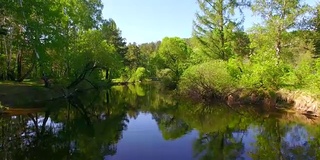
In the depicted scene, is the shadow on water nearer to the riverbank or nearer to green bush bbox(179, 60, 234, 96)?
the riverbank

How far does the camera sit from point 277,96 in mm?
27172

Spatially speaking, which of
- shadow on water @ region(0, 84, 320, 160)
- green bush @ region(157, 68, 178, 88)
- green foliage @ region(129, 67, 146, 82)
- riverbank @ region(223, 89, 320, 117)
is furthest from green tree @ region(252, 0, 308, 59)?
green foliage @ region(129, 67, 146, 82)

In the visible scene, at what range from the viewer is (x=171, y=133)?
17.8m

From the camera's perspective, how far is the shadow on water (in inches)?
514

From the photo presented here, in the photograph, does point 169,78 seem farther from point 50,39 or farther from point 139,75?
point 139,75

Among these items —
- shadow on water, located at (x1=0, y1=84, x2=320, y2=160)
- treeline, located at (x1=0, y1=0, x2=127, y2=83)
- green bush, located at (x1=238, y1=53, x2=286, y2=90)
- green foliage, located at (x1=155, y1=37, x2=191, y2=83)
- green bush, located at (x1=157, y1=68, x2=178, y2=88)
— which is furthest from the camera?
green foliage, located at (x1=155, y1=37, x2=191, y2=83)

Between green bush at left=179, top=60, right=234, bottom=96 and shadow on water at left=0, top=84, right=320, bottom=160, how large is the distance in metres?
5.02

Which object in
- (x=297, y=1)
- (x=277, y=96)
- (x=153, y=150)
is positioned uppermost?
(x=297, y=1)

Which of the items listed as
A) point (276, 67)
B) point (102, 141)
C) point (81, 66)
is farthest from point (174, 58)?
point (102, 141)

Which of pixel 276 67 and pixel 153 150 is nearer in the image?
A: pixel 153 150

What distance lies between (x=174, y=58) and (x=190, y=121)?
126 feet

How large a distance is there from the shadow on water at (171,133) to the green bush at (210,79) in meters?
5.02

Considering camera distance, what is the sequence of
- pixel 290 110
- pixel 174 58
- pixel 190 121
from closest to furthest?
pixel 190 121 < pixel 290 110 < pixel 174 58

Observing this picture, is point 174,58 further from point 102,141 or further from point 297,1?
point 102,141
